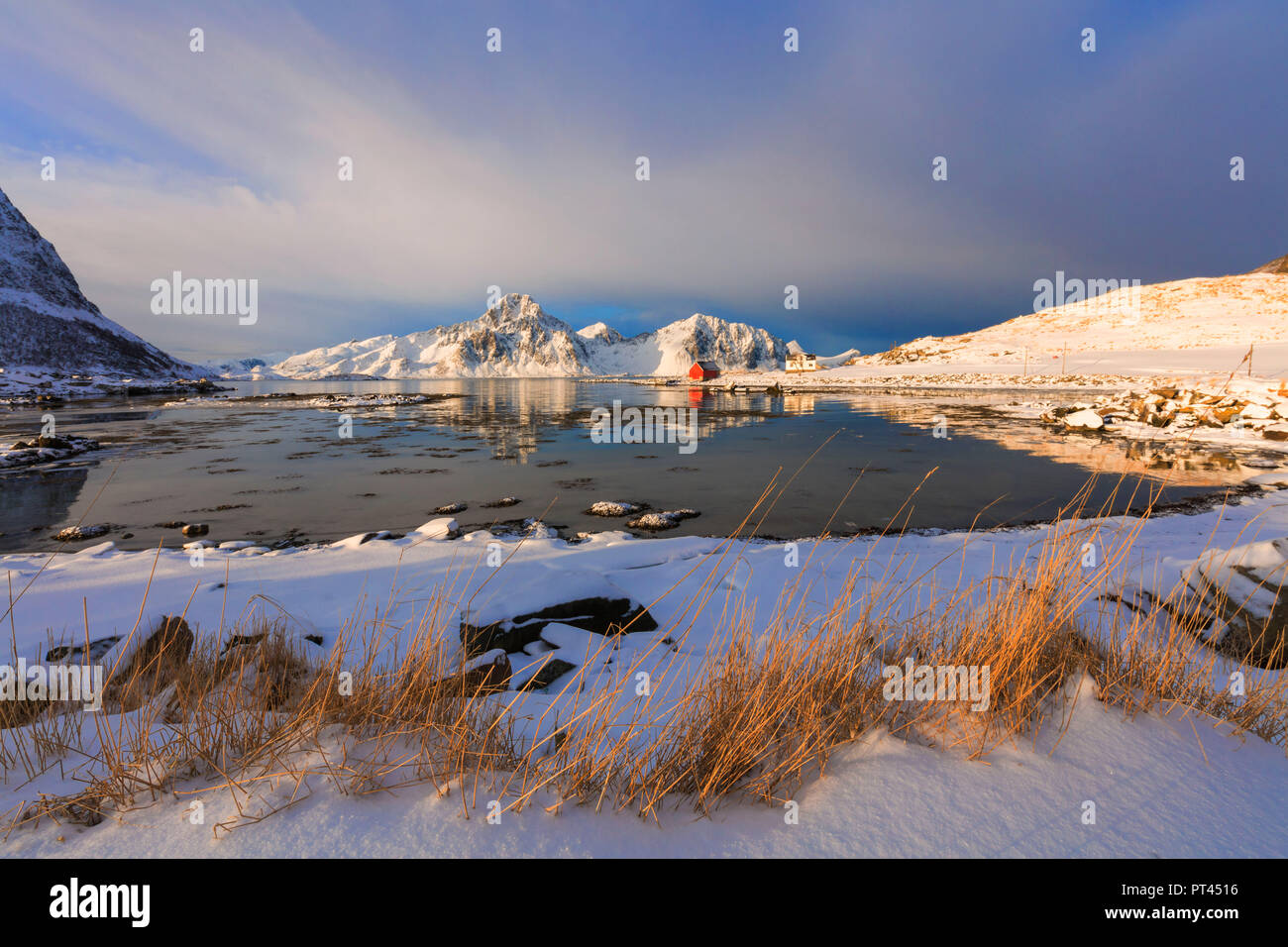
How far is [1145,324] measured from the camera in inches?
2579

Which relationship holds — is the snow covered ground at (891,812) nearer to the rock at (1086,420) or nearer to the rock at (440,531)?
the rock at (440,531)

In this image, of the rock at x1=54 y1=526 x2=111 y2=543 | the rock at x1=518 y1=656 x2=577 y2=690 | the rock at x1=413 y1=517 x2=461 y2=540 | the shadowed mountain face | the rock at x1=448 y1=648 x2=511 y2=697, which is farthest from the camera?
the shadowed mountain face

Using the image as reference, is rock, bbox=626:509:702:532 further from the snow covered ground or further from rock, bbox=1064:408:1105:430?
rock, bbox=1064:408:1105:430

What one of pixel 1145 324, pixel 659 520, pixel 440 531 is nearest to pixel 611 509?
pixel 659 520

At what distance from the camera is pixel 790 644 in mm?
2564

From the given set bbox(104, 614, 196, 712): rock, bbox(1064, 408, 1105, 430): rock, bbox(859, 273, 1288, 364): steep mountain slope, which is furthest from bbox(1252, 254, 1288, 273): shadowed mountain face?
bbox(104, 614, 196, 712): rock

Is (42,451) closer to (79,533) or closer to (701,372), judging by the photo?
(79,533)

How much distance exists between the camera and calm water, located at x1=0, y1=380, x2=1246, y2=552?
26.1 feet

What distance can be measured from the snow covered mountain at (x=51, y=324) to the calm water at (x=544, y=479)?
86661 millimetres

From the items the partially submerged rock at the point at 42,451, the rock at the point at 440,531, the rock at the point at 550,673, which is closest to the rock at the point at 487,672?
the rock at the point at 550,673

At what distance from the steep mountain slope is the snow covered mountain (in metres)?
128
